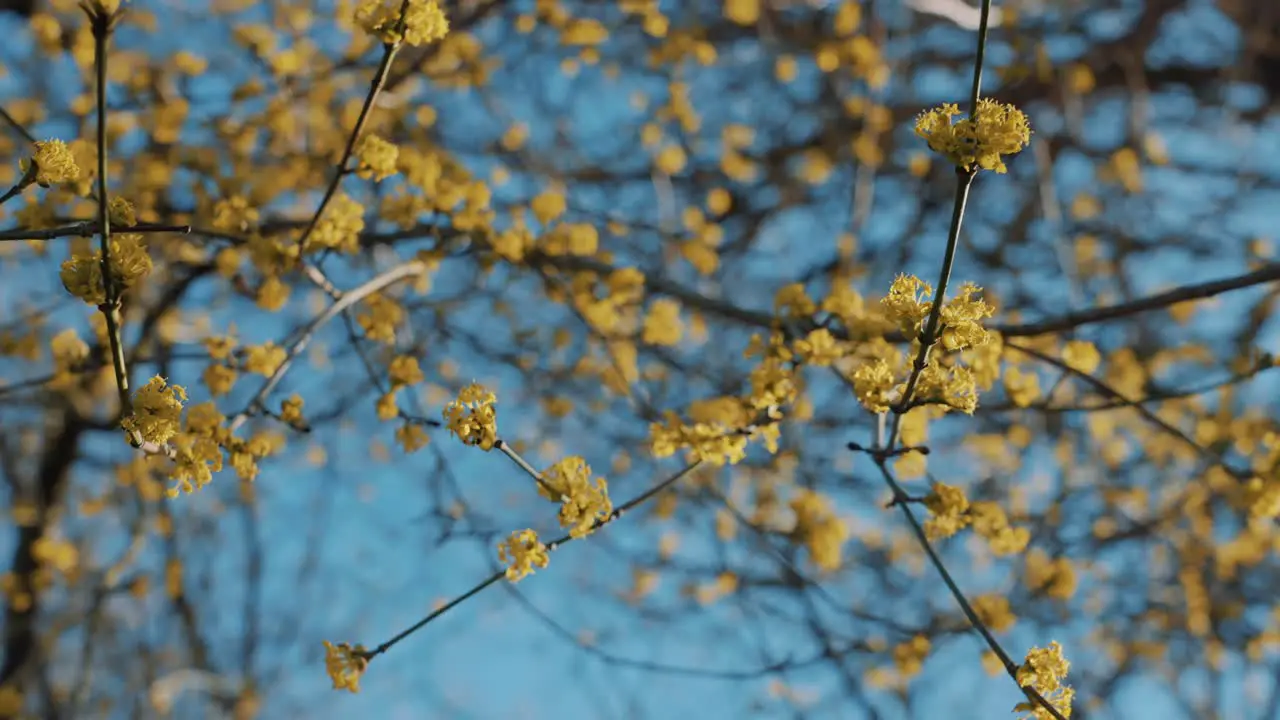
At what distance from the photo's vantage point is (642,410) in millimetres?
3291

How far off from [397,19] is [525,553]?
1.11 metres

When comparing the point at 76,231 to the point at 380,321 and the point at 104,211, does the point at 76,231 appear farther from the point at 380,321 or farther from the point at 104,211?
the point at 380,321

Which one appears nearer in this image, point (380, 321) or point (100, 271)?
point (100, 271)

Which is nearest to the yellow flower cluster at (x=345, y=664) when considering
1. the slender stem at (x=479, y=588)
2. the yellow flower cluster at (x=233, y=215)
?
the slender stem at (x=479, y=588)

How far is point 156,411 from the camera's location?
1854 mm

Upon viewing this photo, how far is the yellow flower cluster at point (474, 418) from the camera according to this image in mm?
2109

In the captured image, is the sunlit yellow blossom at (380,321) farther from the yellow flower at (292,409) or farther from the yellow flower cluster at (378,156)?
the yellow flower cluster at (378,156)

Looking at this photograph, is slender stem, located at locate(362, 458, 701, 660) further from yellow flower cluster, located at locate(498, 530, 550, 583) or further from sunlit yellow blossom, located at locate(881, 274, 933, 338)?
sunlit yellow blossom, located at locate(881, 274, 933, 338)

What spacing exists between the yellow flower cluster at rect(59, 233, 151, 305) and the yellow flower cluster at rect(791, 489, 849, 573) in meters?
2.03

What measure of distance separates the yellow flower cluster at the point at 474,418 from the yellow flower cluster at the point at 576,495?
150mm

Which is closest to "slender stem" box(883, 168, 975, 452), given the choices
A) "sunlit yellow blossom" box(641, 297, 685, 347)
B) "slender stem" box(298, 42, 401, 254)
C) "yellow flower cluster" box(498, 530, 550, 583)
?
"yellow flower cluster" box(498, 530, 550, 583)

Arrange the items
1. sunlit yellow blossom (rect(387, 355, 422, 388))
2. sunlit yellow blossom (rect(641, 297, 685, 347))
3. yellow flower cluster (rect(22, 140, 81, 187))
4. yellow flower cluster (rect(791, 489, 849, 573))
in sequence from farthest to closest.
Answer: sunlit yellow blossom (rect(641, 297, 685, 347)) → yellow flower cluster (rect(791, 489, 849, 573)) → sunlit yellow blossom (rect(387, 355, 422, 388)) → yellow flower cluster (rect(22, 140, 81, 187))

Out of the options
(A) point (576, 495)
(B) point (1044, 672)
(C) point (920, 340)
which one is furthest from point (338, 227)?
(B) point (1044, 672)

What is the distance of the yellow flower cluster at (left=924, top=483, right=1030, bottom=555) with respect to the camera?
244 cm
